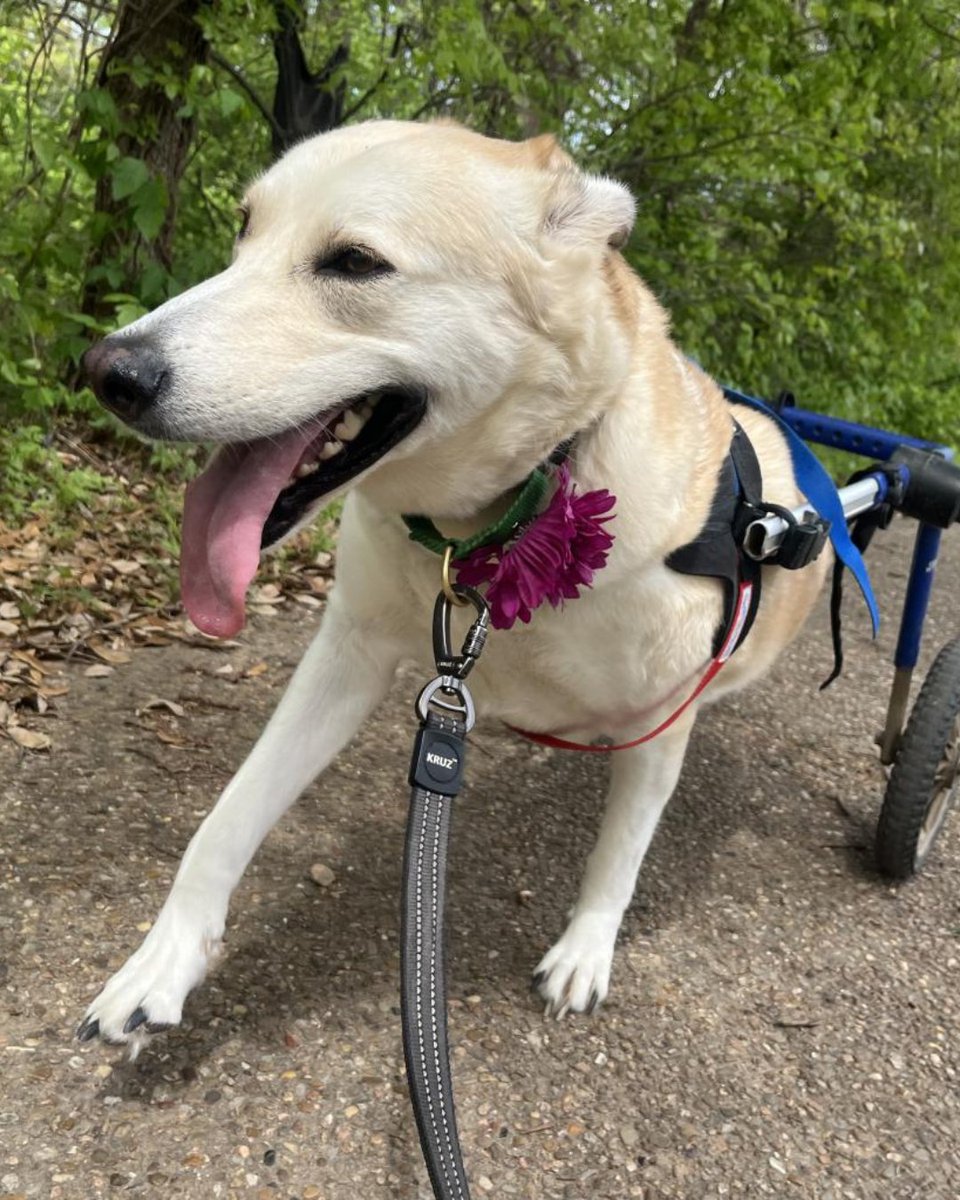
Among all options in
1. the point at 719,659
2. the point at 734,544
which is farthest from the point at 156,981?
the point at 734,544

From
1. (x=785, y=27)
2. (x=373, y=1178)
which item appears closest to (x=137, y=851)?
(x=373, y=1178)

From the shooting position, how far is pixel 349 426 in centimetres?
173

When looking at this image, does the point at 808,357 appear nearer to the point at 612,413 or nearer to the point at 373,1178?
the point at 612,413

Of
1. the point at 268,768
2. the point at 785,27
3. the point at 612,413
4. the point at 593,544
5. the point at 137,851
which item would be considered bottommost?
the point at 137,851

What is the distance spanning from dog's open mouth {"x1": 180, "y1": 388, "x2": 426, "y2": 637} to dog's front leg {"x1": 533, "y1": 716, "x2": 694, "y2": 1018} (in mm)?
925

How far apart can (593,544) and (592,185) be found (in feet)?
2.15

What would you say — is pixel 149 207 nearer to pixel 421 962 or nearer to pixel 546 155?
pixel 546 155

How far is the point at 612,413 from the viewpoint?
6.24 feet

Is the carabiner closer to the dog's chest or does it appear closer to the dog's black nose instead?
the dog's chest

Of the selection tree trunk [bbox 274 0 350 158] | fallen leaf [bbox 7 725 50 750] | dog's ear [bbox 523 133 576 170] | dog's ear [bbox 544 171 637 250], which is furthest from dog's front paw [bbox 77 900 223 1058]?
tree trunk [bbox 274 0 350 158]

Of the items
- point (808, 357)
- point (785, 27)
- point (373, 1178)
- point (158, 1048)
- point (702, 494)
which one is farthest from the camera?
point (808, 357)

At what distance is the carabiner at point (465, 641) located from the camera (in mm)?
1630

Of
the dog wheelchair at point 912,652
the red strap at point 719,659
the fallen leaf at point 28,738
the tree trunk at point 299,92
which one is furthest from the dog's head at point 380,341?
the tree trunk at point 299,92

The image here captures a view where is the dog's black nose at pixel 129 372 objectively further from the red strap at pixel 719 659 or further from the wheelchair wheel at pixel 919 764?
the wheelchair wheel at pixel 919 764
